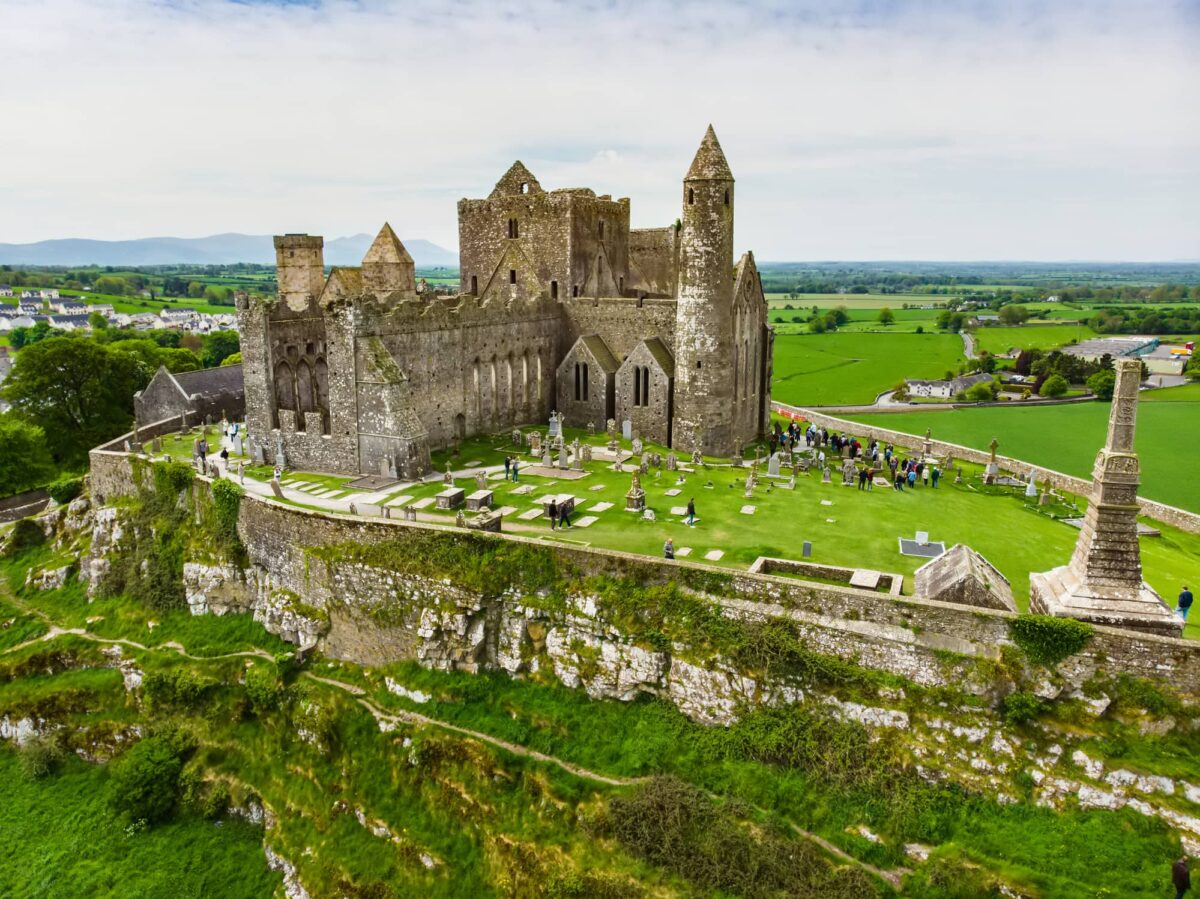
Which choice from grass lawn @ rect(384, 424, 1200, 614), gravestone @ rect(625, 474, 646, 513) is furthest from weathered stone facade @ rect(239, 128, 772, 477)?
gravestone @ rect(625, 474, 646, 513)

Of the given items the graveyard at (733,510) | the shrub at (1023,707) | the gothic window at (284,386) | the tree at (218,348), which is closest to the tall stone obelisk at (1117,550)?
the shrub at (1023,707)

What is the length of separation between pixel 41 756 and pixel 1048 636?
28677 millimetres

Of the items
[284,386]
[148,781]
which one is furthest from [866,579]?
[284,386]

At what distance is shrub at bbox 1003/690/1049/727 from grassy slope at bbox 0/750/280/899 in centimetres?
1862

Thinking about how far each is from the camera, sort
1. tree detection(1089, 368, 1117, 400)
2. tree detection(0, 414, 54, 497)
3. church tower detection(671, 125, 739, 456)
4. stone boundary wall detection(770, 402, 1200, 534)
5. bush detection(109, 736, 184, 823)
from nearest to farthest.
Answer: bush detection(109, 736, 184, 823), stone boundary wall detection(770, 402, 1200, 534), church tower detection(671, 125, 739, 456), tree detection(0, 414, 54, 497), tree detection(1089, 368, 1117, 400)

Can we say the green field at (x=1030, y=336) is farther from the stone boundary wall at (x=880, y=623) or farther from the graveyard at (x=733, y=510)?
the stone boundary wall at (x=880, y=623)

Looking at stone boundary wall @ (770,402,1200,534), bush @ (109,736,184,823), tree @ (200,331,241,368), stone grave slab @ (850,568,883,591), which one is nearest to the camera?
stone grave slab @ (850,568,883,591)

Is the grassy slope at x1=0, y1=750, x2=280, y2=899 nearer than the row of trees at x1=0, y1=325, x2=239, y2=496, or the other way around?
the grassy slope at x1=0, y1=750, x2=280, y2=899

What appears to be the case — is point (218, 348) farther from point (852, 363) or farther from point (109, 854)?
point (852, 363)

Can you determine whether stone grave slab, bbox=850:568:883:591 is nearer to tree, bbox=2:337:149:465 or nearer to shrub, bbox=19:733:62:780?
shrub, bbox=19:733:62:780

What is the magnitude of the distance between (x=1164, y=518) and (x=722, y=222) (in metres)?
19.6

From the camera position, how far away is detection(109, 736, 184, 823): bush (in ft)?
74.7

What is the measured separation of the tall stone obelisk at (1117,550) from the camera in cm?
1684

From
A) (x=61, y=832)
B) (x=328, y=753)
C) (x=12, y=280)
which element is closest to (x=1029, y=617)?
(x=328, y=753)
